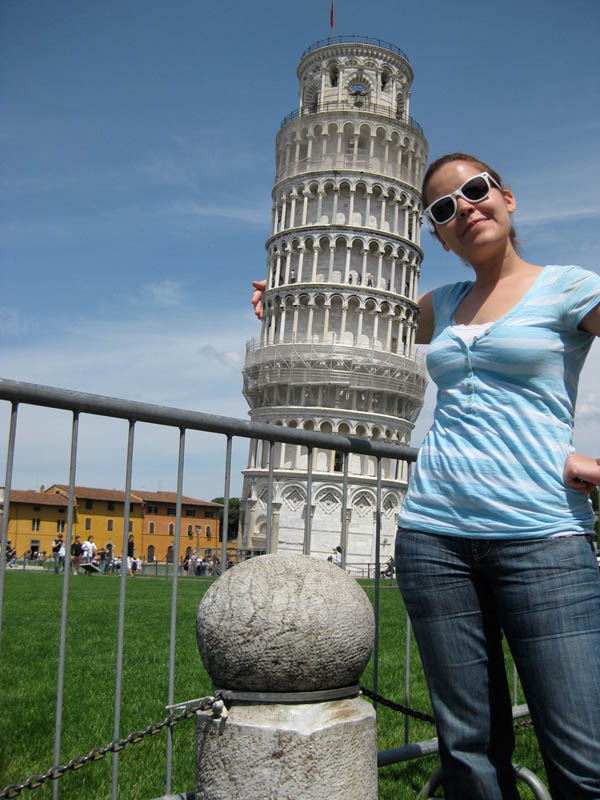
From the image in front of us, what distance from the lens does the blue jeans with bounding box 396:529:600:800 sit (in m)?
1.87

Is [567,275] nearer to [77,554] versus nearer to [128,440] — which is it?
[128,440]

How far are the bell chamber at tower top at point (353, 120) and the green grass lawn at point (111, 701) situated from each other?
147 ft

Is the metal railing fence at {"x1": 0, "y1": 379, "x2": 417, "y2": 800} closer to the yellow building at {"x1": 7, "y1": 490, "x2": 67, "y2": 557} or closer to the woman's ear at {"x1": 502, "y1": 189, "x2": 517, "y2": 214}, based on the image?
the woman's ear at {"x1": 502, "y1": 189, "x2": 517, "y2": 214}

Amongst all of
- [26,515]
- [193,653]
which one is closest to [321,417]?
[26,515]

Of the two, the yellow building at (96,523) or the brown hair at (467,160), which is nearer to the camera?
the brown hair at (467,160)

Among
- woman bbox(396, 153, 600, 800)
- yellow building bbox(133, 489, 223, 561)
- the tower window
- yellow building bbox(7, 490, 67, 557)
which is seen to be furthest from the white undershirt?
yellow building bbox(133, 489, 223, 561)

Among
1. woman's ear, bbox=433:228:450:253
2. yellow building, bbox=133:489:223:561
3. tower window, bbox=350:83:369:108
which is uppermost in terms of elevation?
tower window, bbox=350:83:369:108

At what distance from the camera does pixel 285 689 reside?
2.22 meters

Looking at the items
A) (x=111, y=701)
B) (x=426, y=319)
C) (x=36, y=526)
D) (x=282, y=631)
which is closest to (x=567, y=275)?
(x=426, y=319)

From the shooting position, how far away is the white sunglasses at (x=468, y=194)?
2.26 meters

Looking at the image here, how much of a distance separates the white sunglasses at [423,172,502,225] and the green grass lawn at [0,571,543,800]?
2.36 metres

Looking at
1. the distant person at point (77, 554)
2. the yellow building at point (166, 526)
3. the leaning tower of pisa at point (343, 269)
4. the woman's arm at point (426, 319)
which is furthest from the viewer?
the yellow building at point (166, 526)

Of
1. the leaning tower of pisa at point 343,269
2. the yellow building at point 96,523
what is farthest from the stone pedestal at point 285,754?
the yellow building at point 96,523

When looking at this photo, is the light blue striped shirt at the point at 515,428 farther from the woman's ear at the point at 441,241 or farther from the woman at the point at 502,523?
the woman's ear at the point at 441,241
